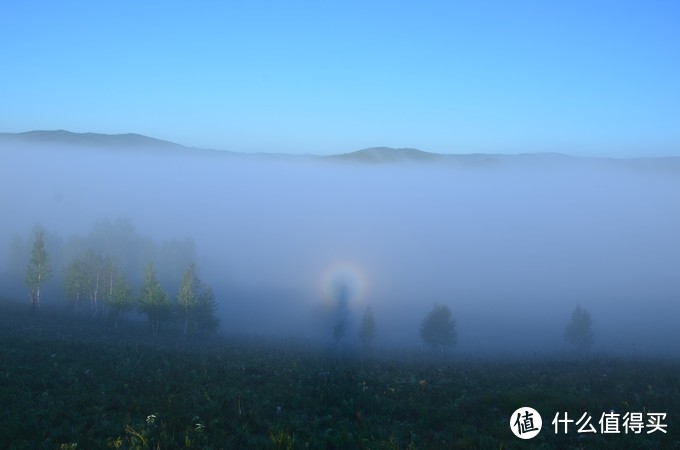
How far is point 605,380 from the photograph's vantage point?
62.5ft

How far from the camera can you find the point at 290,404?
14320 millimetres

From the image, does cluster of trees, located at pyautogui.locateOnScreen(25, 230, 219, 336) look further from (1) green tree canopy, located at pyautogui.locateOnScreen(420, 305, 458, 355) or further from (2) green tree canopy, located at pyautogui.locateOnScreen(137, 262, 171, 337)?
(1) green tree canopy, located at pyautogui.locateOnScreen(420, 305, 458, 355)

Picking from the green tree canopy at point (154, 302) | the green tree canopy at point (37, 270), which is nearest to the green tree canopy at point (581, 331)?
the green tree canopy at point (154, 302)

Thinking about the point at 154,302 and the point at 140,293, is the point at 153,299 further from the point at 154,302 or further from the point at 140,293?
the point at 140,293

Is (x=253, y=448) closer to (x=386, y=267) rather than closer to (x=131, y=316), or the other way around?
(x=131, y=316)

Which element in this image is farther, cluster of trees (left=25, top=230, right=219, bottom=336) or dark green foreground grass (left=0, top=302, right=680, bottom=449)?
cluster of trees (left=25, top=230, right=219, bottom=336)

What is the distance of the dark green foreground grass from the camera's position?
11102 millimetres

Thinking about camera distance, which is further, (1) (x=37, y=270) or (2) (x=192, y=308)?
(1) (x=37, y=270)

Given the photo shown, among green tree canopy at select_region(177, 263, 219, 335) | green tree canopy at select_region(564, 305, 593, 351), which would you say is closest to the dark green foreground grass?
green tree canopy at select_region(177, 263, 219, 335)

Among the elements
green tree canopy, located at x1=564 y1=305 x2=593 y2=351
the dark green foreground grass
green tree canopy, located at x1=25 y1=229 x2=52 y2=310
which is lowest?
green tree canopy, located at x1=564 y1=305 x2=593 y2=351

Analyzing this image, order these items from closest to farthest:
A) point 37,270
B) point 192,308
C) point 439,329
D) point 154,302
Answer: point 154,302 < point 192,308 < point 37,270 < point 439,329

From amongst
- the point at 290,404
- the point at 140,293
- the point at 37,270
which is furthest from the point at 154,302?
the point at 290,404

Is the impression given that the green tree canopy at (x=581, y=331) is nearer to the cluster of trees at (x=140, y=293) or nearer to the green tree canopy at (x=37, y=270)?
the cluster of trees at (x=140, y=293)

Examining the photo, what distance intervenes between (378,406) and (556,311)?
115025 millimetres
